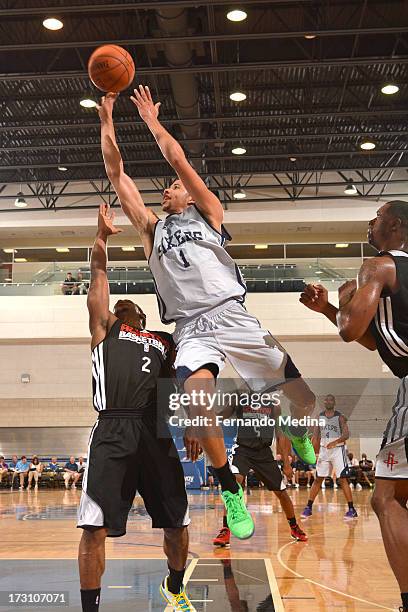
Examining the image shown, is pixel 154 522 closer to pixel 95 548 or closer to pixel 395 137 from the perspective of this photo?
pixel 95 548

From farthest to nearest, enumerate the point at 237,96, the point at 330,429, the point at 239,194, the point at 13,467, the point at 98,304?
the point at 239,194 → the point at 13,467 → the point at 237,96 → the point at 330,429 → the point at 98,304

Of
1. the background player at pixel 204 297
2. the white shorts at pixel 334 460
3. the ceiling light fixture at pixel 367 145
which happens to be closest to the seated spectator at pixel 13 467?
the white shorts at pixel 334 460

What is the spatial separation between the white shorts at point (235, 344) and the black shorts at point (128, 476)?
24.6 inches

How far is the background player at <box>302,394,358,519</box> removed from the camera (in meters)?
10.6

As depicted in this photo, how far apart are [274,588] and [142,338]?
2465mm

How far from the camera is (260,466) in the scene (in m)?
7.59

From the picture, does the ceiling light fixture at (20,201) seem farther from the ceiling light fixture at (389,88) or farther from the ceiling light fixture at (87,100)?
the ceiling light fixture at (389,88)

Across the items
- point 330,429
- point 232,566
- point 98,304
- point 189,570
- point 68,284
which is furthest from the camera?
point 68,284

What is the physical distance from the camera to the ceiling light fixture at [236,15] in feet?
38.0

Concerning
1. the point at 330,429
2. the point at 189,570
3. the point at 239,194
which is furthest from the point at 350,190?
the point at 189,570

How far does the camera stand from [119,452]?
4.03 metres

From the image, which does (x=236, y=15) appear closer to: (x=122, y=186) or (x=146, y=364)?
(x=122, y=186)

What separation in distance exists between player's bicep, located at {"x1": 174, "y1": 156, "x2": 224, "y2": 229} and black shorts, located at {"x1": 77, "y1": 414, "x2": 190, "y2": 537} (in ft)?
4.25

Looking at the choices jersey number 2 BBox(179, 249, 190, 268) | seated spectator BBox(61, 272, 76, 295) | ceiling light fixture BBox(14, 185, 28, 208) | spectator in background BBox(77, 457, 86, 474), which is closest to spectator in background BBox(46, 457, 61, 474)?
spectator in background BBox(77, 457, 86, 474)
